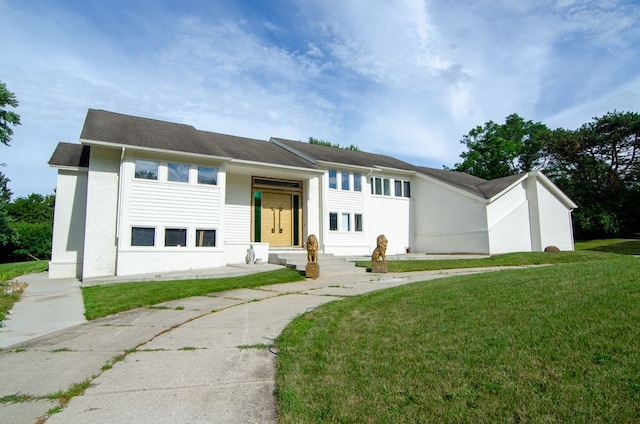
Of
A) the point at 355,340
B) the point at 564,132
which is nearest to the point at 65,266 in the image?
the point at 355,340

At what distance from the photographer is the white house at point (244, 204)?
14.1 m

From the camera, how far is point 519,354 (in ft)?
11.3

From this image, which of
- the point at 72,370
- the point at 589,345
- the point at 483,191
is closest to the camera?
the point at 589,345

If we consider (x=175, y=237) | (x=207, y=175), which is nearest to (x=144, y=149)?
(x=207, y=175)

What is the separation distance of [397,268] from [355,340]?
9.68 meters

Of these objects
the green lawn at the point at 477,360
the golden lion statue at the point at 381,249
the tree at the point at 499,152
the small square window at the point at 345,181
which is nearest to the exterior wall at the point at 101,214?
the golden lion statue at the point at 381,249

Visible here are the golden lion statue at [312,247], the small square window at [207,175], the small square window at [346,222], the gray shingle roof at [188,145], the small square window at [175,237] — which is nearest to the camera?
the golden lion statue at [312,247]

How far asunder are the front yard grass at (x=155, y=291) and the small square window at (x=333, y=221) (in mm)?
6611

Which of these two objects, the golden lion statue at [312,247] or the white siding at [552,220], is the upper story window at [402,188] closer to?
the white siding at [552,220]

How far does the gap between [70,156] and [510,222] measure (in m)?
22.1

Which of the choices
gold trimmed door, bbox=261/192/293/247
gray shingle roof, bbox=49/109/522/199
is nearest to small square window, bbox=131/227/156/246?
gray shingle roof, bbox=49/109/522/199

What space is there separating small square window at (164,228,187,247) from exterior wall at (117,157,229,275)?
0.12 m

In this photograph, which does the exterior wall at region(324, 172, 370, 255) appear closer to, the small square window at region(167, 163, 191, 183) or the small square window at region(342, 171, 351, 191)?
the small square window at region(342, 171, 351, 191)

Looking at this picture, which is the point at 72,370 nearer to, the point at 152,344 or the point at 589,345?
the point at 152,344
